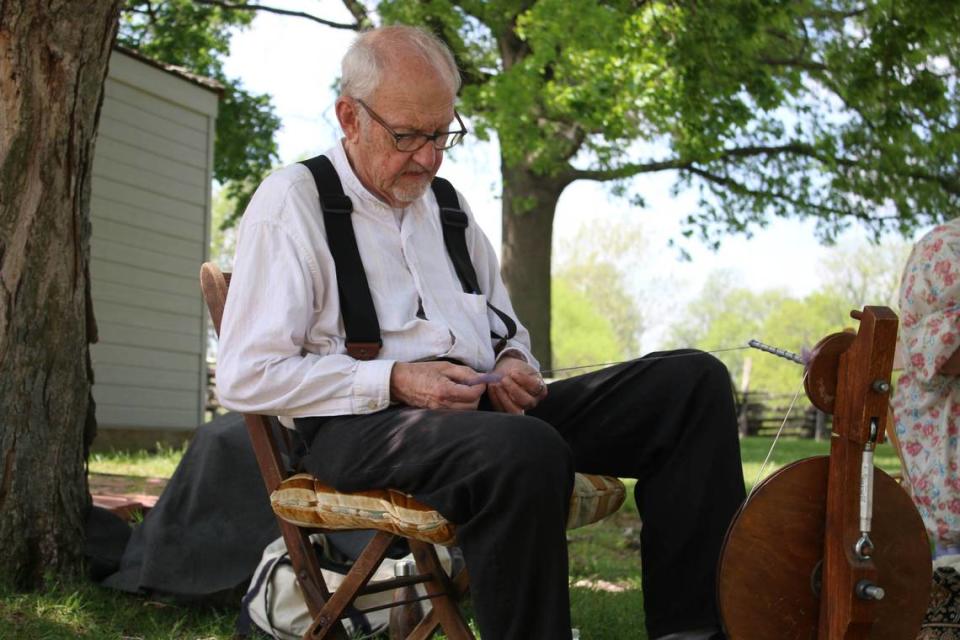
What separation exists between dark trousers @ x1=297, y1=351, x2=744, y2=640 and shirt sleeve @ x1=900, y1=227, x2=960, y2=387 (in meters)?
1.43

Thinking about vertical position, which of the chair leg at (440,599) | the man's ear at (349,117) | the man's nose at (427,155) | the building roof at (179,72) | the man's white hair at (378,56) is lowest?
the chair leg at (440,599)

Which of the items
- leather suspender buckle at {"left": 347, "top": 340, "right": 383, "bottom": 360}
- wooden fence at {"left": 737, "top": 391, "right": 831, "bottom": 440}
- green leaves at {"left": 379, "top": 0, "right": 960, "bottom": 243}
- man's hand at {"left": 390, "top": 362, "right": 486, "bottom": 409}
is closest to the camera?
man's hand at {"left": 390, "top": 362, "right": 486, "bottom": 409}

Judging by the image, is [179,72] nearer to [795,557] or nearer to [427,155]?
[427,155]

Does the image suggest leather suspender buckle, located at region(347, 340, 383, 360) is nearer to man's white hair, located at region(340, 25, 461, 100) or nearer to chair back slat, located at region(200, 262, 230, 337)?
chair back slat, located at region(200, 262, 230, 337)

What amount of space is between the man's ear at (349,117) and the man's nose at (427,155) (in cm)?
17

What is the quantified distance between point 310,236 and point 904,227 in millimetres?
11613

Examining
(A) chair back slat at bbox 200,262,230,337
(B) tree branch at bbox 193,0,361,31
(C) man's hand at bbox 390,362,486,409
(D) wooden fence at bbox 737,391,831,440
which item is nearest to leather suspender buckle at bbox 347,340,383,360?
(C) man's hand at bbox 390,362,486,409

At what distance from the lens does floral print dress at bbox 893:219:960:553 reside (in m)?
3.62

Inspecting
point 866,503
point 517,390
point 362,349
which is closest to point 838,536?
point 866,503

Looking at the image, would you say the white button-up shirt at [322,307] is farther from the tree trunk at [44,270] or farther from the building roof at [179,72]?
the building roof at [179,72]

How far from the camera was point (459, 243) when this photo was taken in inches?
117

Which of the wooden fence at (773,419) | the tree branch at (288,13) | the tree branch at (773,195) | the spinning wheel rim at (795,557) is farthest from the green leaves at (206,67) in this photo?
the wooden fence at (773,419)

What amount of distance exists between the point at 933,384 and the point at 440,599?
201 cm

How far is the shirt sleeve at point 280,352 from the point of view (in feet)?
7.89
